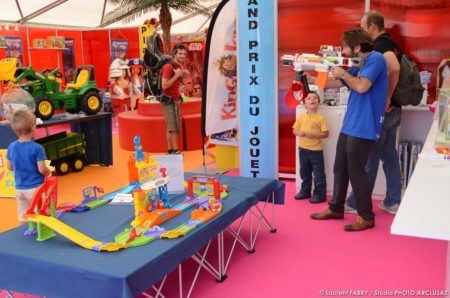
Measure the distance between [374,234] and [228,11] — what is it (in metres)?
2.94

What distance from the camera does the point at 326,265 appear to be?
326 cm

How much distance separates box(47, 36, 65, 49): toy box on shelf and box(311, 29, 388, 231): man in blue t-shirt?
988 centimetres

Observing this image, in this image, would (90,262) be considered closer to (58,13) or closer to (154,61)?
(154,61)

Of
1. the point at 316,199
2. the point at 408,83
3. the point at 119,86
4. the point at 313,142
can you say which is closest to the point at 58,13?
the point at 119,86

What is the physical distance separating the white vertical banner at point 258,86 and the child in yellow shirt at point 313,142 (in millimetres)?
333

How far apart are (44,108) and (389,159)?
3.93m

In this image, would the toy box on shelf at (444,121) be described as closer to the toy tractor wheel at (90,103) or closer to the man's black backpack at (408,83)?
the man's black backpack at (408,83)

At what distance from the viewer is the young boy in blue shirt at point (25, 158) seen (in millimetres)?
3205

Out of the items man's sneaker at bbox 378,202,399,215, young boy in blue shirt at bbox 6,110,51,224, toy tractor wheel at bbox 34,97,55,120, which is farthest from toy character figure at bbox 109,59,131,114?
young boy in blue shirt at bbox 6,110,51,224

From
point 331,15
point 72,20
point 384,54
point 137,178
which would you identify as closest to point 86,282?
point 137,178

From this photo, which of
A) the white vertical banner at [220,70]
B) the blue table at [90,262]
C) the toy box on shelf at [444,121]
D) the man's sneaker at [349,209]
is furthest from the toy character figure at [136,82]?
the toy box on shelf at [444,121]

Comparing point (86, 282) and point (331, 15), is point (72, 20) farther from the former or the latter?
point (86, 282)

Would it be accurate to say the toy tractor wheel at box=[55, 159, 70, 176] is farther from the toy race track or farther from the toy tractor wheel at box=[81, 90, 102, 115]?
the toy race track

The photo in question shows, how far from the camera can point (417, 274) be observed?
122 inches
